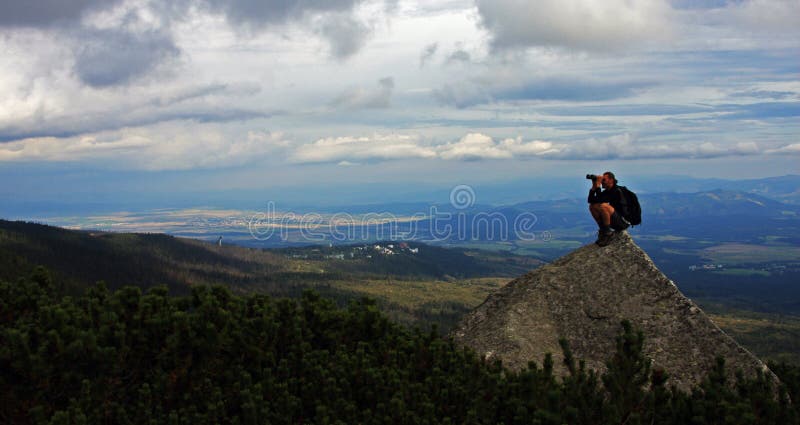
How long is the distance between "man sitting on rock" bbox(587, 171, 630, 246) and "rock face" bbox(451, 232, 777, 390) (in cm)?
48

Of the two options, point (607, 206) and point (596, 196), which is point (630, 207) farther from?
point (596, 196)

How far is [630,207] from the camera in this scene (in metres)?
23.7

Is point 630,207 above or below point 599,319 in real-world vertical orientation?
above

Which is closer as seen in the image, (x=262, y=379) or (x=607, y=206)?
(x=262, y=379)

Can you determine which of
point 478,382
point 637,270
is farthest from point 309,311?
point 637,270

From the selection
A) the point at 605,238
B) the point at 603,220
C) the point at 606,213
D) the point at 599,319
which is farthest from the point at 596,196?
the point at 599,319

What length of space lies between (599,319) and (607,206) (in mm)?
4795

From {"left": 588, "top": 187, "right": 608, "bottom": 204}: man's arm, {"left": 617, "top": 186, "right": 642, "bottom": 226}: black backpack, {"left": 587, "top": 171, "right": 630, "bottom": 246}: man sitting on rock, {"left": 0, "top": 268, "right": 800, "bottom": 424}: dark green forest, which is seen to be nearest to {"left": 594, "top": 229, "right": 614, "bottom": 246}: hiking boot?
{"left": 587, "top": 171, "right": 630, "bottom": 246}: man sitting on rock

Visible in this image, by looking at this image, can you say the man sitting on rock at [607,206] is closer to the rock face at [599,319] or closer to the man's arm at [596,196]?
the man's arm at [596,196]

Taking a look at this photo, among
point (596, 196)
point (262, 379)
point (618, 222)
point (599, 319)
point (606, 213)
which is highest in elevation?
point (596, 196)

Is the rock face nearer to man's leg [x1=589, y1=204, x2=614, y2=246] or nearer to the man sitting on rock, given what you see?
man's leg [x1=589, y1=204, x2=614, y2=246]

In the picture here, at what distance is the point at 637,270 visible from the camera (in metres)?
22.0

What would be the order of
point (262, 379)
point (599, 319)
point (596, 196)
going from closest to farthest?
point (262, 379)
point (599, 319)
point (596, 196)

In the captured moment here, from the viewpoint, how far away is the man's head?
2339cm
